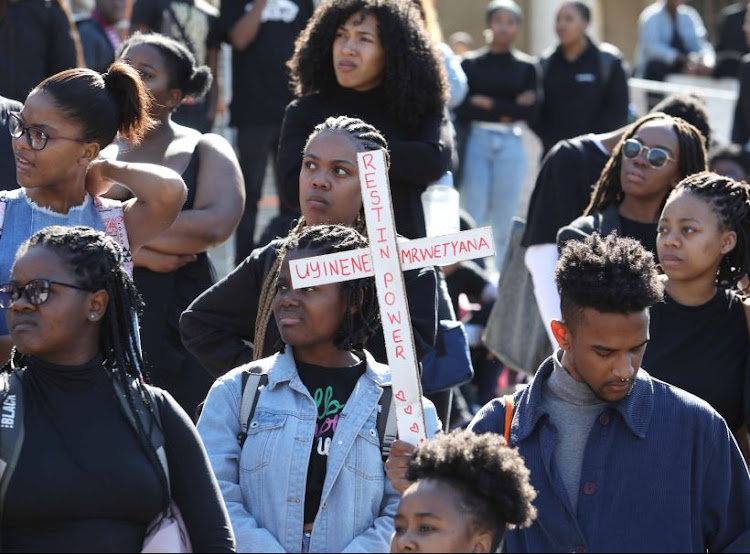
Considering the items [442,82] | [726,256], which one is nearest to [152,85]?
[442,82]

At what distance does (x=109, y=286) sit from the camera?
4266 millimetres

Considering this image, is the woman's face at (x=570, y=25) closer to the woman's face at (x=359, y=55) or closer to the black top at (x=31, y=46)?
the black top at (x=31, y=46)

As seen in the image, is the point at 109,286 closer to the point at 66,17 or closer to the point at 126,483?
the point at 126,483

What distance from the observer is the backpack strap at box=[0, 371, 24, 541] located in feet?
12.9

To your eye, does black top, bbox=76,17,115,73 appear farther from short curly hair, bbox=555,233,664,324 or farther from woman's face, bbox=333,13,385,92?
short curly hair, bbox=555,233,664,324

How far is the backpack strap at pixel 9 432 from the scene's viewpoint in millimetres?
3930

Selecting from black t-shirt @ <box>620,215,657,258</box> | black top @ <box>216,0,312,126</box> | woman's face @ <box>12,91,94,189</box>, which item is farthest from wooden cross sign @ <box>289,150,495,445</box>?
black top @ <box>216,0,312,126</box>

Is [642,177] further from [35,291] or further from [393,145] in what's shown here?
[35,291]

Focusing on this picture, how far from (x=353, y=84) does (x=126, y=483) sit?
2810 millimetres

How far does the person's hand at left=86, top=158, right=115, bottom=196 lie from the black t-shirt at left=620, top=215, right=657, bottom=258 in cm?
226

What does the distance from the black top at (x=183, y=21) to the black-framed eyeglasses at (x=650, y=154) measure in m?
3.84

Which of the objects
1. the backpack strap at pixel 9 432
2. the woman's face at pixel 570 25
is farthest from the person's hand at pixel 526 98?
the backpack strap at pixel 9 432

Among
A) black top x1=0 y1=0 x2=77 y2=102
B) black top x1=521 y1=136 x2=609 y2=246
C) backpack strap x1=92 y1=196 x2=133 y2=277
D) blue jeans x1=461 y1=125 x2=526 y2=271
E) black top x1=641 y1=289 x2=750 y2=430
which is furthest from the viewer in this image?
blue jeans x1=461 y1=125 x2=526 y2=271

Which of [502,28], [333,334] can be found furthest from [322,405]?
[502,28]
